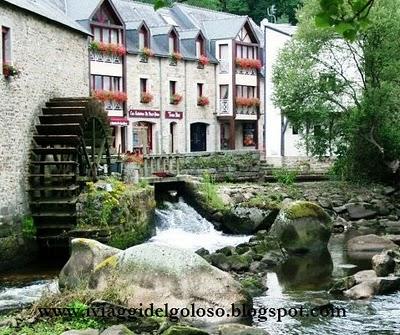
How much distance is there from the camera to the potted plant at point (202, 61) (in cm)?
4178

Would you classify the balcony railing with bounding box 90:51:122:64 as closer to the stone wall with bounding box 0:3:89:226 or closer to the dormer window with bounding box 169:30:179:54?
the dormer window with bounding box 169:30:179:54

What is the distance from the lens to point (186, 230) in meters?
24.0

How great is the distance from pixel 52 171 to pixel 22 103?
7.46 ft

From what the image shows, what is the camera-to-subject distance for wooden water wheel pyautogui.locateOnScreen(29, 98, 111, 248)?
62.7 feet

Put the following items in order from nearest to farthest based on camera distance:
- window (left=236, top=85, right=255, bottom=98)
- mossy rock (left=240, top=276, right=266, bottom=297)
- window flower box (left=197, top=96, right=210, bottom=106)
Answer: mossy rock (left=240, top=276, right=266, bottom=297) → window flower box (left=197, top=96, right=210, bottom=106) → window (left=236, top=85, right=255, bottom=98)

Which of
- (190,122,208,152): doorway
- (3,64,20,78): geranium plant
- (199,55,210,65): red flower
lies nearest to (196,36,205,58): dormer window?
(199,55,210,65): red flower

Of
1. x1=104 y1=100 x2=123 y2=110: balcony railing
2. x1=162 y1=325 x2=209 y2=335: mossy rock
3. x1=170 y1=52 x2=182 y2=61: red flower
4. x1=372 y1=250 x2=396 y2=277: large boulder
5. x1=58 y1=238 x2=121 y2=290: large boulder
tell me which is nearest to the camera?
x1=162 y1=325 x2=209 y2=335: mossy rock

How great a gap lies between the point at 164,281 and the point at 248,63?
34.2 metres

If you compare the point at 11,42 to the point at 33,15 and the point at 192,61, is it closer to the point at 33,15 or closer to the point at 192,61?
the point at 33,15

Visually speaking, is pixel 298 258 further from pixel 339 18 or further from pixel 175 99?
pixel 175 99

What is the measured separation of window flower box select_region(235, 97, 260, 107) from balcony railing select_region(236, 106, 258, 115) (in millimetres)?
205

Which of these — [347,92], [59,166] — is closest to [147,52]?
[347,92]

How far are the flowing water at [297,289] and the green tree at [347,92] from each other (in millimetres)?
7130

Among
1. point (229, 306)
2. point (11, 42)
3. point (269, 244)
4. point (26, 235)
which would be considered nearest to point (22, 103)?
point (11, 42)
